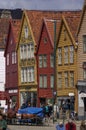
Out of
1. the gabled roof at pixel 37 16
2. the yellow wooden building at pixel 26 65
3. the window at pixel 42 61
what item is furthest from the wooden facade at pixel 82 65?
the yellow wooden building at pixel 26 65

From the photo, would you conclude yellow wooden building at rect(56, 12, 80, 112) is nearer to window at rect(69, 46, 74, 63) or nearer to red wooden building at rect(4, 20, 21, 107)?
window at rect(69, 46, 74, 63)

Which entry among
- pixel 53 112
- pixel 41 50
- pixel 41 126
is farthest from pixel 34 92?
pixel 41 126

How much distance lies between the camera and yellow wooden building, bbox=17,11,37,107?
89.6 metres

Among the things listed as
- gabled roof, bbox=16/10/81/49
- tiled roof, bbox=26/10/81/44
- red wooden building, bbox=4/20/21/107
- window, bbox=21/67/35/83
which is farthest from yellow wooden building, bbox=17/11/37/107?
red wooden building, bbox=4/20/21/107

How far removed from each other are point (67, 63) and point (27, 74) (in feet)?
37.8

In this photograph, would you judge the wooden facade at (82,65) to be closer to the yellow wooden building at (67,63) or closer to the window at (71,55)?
the yellow wooden building at (67,63)

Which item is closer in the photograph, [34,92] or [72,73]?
[72,73]

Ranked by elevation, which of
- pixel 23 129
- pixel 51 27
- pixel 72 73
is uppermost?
pixel 51 27

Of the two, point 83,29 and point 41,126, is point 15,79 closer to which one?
point 83,29

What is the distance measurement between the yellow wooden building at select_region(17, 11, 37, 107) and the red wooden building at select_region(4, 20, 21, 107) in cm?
165

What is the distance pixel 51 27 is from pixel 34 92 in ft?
30.4

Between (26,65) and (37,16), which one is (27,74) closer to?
(26,65)

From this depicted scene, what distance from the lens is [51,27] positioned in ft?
281

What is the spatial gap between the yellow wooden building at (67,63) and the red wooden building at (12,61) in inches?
512
